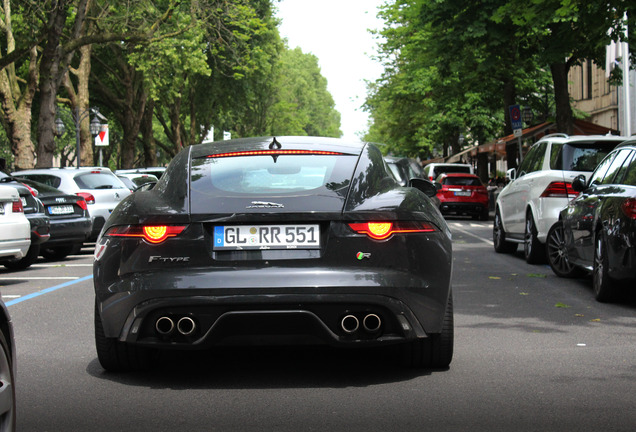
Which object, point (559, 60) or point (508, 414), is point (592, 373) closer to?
point (508, 414)

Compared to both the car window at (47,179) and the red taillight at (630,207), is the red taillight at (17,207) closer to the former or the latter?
the car window at (47,179)

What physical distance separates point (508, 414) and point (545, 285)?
6339 mm

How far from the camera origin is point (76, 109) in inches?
1352

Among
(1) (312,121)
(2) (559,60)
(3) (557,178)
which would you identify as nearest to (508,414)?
(3) (557,178)

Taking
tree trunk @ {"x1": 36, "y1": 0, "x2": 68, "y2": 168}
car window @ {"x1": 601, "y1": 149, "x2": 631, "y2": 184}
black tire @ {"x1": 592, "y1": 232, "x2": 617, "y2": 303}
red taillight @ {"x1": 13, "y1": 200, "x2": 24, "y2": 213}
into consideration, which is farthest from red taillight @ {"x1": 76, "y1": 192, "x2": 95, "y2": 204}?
black tire @ {"x1": 592, "y1": 232, "x2": 617, "y2": 303}

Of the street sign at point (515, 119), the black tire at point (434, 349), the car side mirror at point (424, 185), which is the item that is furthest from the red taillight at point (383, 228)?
the street sign at point (515, 119)

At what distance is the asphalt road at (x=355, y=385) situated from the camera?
489 cm

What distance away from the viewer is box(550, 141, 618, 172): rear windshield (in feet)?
43.1

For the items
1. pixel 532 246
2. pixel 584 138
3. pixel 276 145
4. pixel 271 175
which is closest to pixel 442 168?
pixel 532 246

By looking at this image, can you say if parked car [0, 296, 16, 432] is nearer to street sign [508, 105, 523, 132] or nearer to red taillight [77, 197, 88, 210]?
red taillight [77, 197, 88, 210]

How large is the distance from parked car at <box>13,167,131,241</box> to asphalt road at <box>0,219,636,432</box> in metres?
9.99

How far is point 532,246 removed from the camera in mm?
13773

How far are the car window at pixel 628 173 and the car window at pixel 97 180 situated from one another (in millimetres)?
11413

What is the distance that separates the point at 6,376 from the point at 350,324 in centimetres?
218
